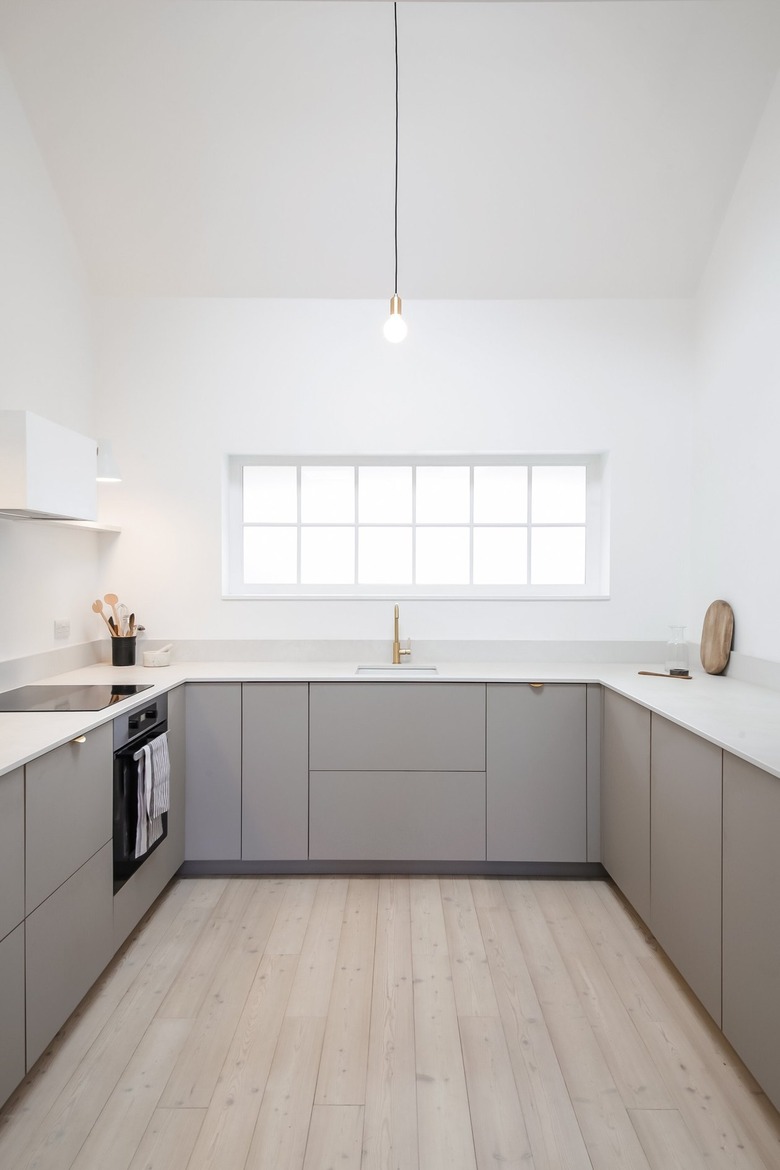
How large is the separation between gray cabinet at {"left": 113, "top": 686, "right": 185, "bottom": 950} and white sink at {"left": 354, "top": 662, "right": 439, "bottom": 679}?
82cm

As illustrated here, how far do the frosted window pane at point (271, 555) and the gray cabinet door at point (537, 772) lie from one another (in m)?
1.32

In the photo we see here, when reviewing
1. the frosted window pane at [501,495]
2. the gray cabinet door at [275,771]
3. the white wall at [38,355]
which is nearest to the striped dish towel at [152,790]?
the gray cabinet door at [275,771]

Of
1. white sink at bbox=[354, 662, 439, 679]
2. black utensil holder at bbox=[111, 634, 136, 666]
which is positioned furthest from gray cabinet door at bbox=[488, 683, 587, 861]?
black utensil holder at bbox=[111, 634, 136, 666]

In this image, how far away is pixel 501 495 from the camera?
3744 mm

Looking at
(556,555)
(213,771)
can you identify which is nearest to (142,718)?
(213,771)

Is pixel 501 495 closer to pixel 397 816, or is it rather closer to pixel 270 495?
pixel 270 495

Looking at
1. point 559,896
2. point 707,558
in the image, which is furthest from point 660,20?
point 559,896

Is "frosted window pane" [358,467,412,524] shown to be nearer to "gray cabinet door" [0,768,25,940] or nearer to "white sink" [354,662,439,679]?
"white sink" [354,662,439,679]

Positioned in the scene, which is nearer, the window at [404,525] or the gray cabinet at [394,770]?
the gray cabinet at [394,770]

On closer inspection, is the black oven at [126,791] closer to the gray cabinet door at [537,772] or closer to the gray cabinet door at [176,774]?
the gray cabinet door at [176,774]

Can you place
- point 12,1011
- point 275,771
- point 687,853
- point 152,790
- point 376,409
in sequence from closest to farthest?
point 12,1011, point 687,853, point 152,790, point 275,771, point 376,409

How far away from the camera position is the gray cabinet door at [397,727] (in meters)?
3.06

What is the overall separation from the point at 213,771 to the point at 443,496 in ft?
5.89

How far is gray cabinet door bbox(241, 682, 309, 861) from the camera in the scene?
3.06 m
